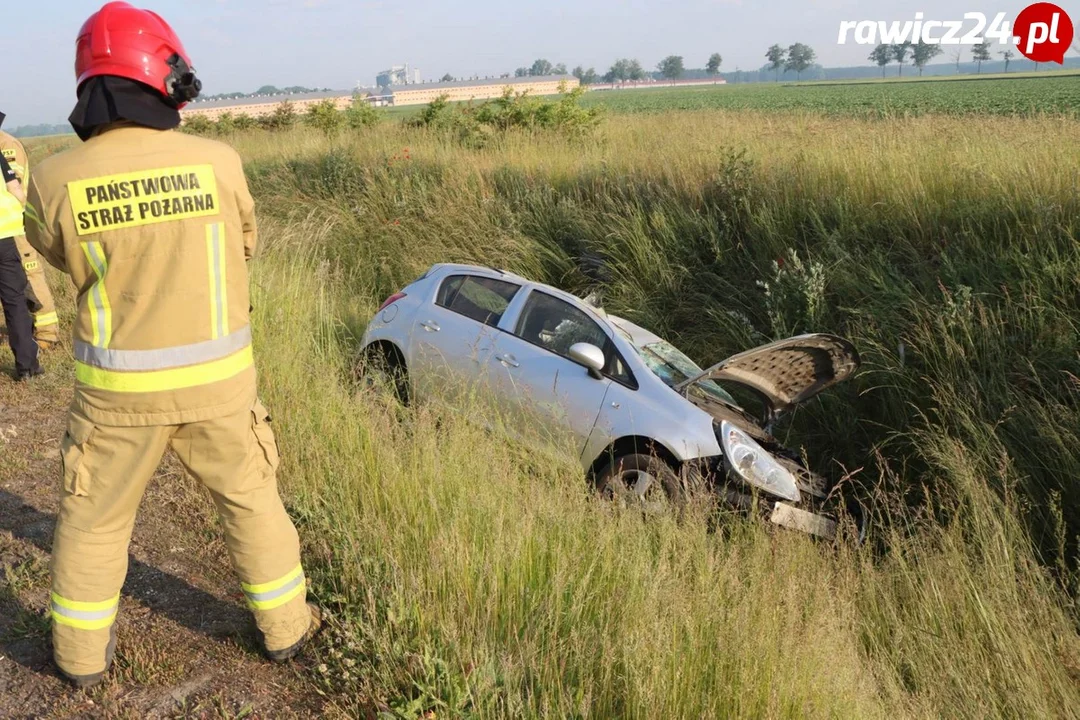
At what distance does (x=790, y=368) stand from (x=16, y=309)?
19.0 feet

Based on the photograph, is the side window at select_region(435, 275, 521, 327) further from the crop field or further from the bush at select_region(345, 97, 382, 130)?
the bush at select_region(345, 97, 382, 130)

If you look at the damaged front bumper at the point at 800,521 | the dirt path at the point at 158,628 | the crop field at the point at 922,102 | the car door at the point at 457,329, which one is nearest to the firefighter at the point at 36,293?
the dirt path at the point at 158,628

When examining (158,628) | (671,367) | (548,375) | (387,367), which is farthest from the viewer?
(387,367)

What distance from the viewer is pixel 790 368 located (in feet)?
18.3

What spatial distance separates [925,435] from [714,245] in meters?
3.42

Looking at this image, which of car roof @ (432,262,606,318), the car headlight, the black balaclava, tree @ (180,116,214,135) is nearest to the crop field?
car roof @ (432,262,606,318)

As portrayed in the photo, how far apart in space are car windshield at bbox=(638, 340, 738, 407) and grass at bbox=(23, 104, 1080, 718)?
111 cm

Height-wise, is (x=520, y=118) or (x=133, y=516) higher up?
(x=520, y=118)

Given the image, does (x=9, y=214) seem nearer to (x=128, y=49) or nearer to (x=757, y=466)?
(x=128, y=49)

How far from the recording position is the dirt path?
9.00 feet

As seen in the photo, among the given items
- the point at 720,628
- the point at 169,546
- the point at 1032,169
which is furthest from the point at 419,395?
the point at 1032,169

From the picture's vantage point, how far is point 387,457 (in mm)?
4125

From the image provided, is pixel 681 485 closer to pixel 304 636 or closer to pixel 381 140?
pixel 304 636

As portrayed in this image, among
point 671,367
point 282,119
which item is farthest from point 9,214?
point 282,119
